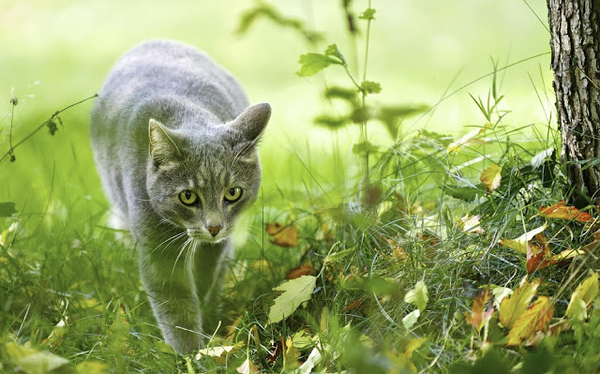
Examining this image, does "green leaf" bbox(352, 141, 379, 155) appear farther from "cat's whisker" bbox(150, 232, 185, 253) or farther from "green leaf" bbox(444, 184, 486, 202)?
"cat's whisker" bbox(150, 232, 185, 253)

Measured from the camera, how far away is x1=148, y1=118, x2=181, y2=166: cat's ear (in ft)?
8.14

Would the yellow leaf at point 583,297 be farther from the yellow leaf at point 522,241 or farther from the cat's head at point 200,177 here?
the cat's head at point 200,177

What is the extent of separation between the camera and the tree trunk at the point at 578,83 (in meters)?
2.16

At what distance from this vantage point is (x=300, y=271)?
272cm

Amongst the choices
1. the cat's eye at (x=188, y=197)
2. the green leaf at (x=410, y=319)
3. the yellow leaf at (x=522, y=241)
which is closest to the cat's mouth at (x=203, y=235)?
the cat's eye at (x=188, y=197)

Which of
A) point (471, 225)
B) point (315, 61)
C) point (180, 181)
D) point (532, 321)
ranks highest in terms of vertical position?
point (315, 61)

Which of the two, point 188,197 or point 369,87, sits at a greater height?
point 369,87

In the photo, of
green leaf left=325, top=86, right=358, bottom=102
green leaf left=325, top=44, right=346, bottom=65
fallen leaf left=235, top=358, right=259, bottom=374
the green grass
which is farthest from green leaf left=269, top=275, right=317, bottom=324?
green leaf left=325, top=44, right=346, bottom=65

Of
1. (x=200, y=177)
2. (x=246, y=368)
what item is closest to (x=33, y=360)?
(x=246, y=368)

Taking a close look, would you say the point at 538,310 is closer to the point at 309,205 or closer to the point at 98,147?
the point at 309,205

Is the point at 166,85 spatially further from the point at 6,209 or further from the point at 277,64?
the point at 277,64

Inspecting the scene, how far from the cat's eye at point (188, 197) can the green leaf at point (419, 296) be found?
92 centimetres

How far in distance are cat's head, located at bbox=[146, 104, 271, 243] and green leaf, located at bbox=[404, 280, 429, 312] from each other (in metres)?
0.80

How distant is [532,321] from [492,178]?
0.66 metres
